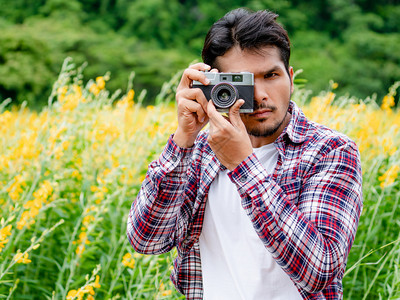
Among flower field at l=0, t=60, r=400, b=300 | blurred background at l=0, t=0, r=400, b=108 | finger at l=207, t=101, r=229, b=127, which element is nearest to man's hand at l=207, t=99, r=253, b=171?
finger at l=207, t=101, r=229, b=127

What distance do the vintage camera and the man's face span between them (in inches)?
2.3

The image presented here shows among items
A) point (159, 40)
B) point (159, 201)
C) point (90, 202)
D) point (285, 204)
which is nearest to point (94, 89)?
point (90, 202)

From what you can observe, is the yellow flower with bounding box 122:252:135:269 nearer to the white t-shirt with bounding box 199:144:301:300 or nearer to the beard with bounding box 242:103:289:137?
the white t-shirt with bounding box 199:144:301:300

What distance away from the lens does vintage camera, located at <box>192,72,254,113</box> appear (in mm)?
1245

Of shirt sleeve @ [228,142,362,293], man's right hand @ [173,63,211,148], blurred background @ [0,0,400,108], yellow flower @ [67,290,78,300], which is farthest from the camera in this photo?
blurred background @ [0,0,400,108]

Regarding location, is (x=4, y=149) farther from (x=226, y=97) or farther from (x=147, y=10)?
(x=147, y=10)

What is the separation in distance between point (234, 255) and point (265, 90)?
1.64ft

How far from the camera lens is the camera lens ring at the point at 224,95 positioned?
124 centimetres

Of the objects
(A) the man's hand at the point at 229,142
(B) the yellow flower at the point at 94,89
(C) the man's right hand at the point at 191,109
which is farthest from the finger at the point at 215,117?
(B) the yellow flower at the point at 94,89

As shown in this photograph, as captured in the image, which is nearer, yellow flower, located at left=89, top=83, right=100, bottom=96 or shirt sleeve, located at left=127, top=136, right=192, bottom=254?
shirt sleeve, located at left=127, top=136, right=192, bottom=254

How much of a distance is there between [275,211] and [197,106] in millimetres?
406

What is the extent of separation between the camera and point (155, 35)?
78.1 ft

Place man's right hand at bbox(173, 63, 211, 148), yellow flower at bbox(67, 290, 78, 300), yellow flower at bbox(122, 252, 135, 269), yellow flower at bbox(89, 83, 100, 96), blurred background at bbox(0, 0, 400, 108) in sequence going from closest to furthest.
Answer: man's right hand at bbox(173, 63, 211, 148) < yellow flower at bbox(67, 290, 78, 300) < yellow flower at bbox(122, 252, 135, 269) < yellow flower at bbox(89, 83, 100, 96) < blurred background at bbox(0, 0, 400, 108)

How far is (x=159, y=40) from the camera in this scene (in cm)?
2373
